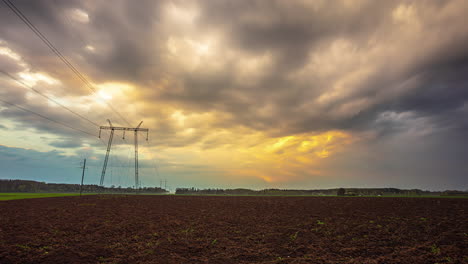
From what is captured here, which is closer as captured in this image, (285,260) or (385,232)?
(285,260)

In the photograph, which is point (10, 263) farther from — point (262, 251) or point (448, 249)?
point (448, 249)

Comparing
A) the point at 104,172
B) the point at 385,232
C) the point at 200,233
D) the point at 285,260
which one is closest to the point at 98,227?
the point at 200,233

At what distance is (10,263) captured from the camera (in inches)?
544

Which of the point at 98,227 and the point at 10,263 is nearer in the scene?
the point at 10,263

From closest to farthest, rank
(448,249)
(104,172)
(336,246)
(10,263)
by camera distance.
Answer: (10,263)
(448,249)
(336,246)
(104,172)

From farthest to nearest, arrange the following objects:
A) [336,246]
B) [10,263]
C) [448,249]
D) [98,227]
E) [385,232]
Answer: [98,227] < [385,232] < [336,246] < [448,249] < [10,263]

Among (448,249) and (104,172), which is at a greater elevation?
(104,172)

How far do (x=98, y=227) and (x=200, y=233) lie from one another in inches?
455

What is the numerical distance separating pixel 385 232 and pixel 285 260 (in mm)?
13860

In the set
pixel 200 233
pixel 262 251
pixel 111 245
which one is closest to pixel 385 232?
pixel 262 251

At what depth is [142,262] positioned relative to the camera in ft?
46.9

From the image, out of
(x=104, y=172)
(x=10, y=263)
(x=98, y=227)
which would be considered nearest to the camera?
(x=10, y=263)

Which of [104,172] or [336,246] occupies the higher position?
[104,172]

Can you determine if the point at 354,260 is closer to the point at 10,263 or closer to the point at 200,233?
the point at 200,233
